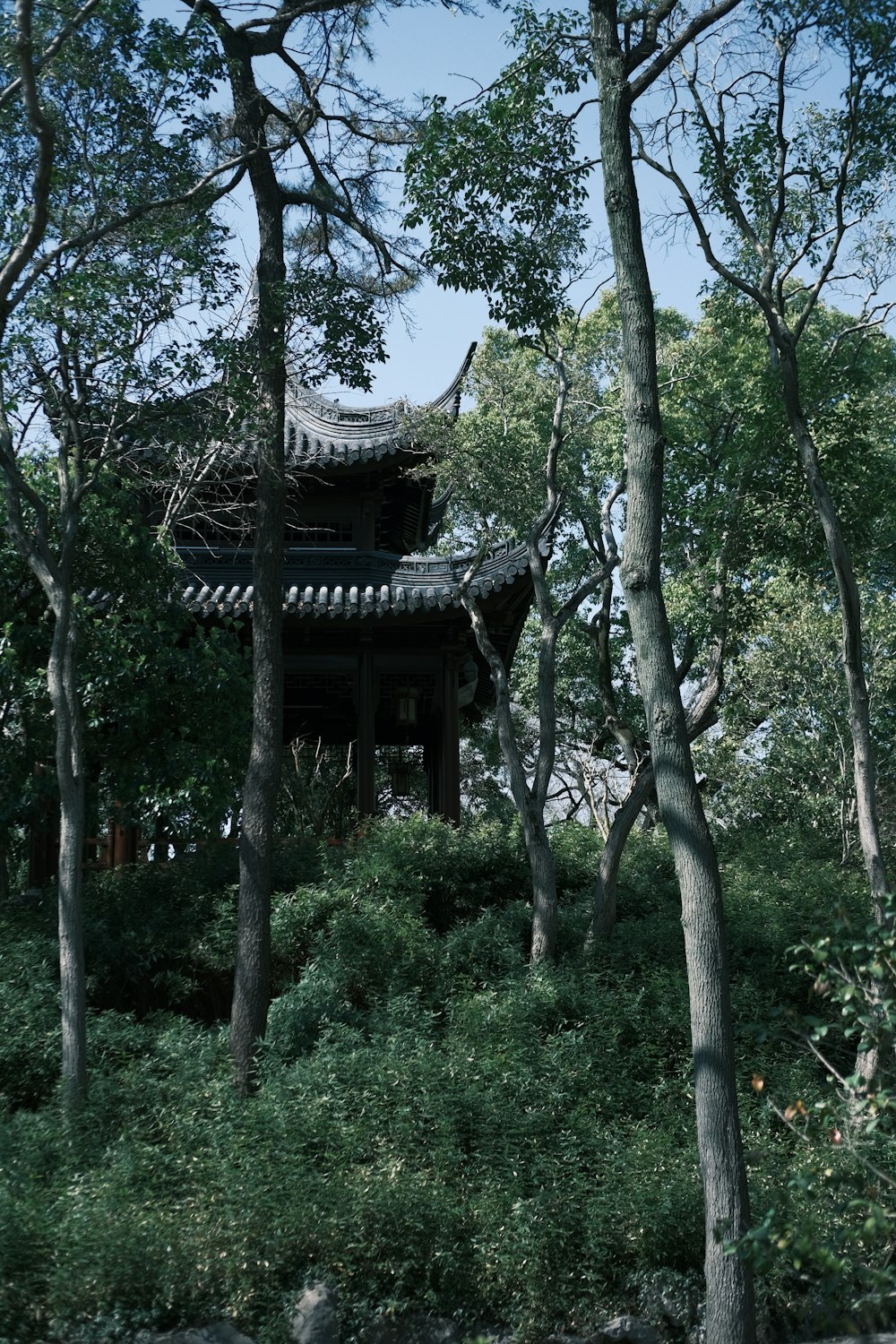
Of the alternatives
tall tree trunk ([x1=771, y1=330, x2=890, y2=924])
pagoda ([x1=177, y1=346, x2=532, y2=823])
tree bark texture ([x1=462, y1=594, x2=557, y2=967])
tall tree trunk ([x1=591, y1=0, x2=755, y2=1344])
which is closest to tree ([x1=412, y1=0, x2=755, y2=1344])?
tall tree trunk ([x1=591, y1=0, x2=755, y2=1344])

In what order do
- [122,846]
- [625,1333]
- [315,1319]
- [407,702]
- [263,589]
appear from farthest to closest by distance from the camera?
[407,702] < [122,846] < [263,589] < [625,1333] < [315,1319]

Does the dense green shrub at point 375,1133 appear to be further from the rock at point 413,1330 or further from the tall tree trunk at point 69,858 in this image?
A: the tall tree trunk at point 69,858

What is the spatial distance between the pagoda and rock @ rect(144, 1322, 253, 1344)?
6.82 meters

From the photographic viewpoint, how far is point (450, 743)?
1301 cm

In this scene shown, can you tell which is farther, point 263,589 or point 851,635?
point 263,589

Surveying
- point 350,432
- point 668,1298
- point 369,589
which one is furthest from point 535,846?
point 350,432

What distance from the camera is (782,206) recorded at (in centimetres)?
866

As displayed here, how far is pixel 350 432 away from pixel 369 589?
2.59 m

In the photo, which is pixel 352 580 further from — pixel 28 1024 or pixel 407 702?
pixel 28 1024

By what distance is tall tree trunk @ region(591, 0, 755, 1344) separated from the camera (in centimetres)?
533

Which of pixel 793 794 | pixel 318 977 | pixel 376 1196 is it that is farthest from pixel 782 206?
pixel 793 794

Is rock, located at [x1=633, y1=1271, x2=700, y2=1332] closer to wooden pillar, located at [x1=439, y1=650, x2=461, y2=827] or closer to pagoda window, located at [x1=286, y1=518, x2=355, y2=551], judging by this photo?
wooden pillar, located at [x1=439, y1=650, x2=461, y2=827]

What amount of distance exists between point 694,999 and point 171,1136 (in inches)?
121

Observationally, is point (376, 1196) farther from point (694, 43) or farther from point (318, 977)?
point (694, 43)
